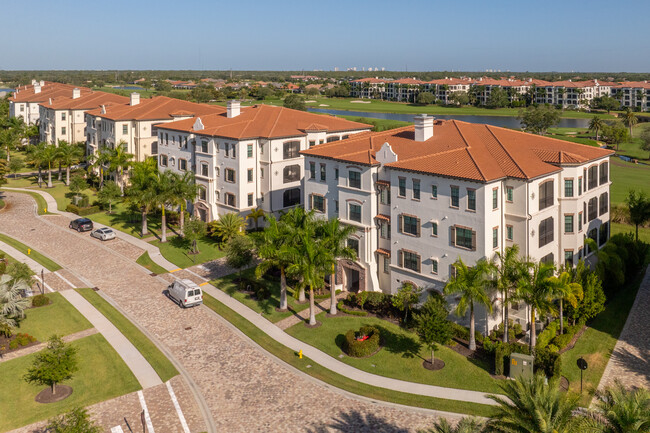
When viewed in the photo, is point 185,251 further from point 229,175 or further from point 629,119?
point 629,119

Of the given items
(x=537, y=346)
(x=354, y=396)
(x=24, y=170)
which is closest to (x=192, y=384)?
(x=354, y=396)

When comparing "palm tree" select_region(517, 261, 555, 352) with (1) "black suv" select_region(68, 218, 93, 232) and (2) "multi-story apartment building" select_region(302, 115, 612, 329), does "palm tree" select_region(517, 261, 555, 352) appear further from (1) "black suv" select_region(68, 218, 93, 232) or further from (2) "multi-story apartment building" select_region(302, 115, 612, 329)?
(1) "black suv" select_region(68, 218, 93, 232)

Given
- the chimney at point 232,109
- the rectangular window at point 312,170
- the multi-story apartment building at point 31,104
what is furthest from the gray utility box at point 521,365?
the multi-story apartment building at point 31,104

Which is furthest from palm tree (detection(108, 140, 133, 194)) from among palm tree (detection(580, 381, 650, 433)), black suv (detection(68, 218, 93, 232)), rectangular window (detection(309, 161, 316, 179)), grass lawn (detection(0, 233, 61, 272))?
palm tree (detection(580, 381, 650, 433))

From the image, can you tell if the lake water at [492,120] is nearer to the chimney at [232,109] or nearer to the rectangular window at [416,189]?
the chimney at [232,109]

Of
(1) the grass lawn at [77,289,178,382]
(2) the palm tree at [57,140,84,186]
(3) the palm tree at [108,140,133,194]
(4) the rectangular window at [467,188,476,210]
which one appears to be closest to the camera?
(1) the grass lawn at [77,289,178,382]

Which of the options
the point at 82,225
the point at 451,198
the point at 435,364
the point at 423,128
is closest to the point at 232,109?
the point at 82,225
